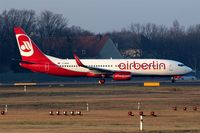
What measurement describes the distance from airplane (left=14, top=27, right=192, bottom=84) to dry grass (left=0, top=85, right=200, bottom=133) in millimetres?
29482

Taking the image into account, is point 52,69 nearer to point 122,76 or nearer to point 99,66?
point 99,66

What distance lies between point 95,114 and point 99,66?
56.0 meters

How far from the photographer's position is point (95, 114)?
48.1m

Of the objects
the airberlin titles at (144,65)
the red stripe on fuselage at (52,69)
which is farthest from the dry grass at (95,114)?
the red stripe on fuselage at (52,69)

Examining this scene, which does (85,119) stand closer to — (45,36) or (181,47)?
(45,36)

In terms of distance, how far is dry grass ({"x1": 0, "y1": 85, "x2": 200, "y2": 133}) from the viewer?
3706cm

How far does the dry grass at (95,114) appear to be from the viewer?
122 feet

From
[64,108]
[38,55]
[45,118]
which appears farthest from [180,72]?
[45,118]

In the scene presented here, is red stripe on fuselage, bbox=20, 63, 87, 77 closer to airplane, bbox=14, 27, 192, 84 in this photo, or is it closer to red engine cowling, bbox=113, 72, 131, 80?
airplane, bbox=14, 27, 192, 84

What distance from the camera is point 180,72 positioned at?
10369 centimetres

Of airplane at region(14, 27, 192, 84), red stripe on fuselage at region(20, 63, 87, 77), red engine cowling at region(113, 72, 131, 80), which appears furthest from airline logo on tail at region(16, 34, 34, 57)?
red engine cowling at region(113, 72, 131, 80)

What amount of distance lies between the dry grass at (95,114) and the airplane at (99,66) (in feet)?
96.7

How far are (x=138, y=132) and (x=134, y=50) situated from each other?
14973 cm

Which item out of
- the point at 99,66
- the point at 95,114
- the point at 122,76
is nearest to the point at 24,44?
the point at 99,66
